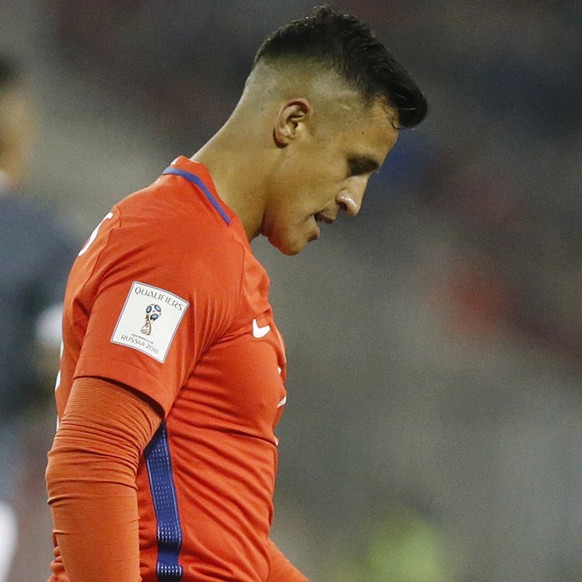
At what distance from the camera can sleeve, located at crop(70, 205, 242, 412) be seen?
0.93m

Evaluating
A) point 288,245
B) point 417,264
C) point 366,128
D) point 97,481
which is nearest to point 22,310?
point 288,245

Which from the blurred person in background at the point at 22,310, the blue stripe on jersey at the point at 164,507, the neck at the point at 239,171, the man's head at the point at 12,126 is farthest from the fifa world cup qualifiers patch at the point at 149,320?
the man's head at the point at 12,126

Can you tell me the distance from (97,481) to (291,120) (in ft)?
1.59

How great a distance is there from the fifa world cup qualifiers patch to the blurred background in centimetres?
243

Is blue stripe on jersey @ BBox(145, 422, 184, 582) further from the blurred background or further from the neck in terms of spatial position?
the blurred background

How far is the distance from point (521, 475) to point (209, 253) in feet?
8.85

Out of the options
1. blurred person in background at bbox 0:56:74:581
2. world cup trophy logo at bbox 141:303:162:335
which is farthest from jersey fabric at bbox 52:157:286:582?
blurred person in background at bbox 0:56:74:581

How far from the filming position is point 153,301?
36.8 inches

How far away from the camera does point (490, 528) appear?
338cm

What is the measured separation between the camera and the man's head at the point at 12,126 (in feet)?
6.72

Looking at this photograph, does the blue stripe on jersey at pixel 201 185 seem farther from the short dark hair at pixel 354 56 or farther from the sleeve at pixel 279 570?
the sleeve at pixel 279 570

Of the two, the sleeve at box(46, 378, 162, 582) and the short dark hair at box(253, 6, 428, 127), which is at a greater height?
the short dark hair at box(253, 6, 428, 127)

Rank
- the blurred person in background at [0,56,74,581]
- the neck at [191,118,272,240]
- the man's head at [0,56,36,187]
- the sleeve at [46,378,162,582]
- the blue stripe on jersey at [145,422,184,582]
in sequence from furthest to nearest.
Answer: the man's head at [0,56,36,187]
the blurred person in background at [0,56,74,581]
the neck at [191,118,272,240]
the blue stripe on jersey at [145,422,184,582]
the sleeve at [46,378,162,582]

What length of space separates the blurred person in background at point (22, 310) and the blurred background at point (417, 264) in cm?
130
